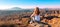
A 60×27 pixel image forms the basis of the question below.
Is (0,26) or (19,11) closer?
(0,26)

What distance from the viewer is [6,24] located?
791 cm

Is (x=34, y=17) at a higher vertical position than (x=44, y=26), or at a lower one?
higher

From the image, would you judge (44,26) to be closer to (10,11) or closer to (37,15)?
(37,15)

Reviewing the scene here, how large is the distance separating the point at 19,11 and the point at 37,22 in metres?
28.8

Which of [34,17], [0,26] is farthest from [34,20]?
[0,26]

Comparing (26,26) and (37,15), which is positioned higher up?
(37,15)

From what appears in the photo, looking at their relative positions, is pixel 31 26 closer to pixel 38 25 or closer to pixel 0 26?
pixel 38 25

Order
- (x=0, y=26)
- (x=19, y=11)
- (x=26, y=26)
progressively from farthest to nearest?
(x=19, y=11) < (x=26, y=26) < (x=0, y=26)

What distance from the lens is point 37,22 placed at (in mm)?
8000

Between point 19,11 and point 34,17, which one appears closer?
point 34,17

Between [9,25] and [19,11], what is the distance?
28.8 meters

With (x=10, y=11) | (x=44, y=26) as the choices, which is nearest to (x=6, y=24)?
(x=44, y=26)

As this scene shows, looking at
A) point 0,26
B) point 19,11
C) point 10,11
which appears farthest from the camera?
point 19,11

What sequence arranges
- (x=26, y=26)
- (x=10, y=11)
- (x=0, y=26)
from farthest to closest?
(x=10, y=11) → (x=26, y=26) → (x=0, y=26)
